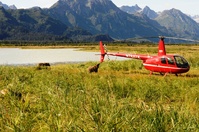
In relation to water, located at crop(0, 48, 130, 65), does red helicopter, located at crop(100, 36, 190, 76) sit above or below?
above

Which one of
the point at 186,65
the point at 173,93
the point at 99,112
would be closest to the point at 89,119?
the point at 99,112

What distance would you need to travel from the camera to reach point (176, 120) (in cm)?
661

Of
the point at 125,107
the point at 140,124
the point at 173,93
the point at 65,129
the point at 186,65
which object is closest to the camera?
the point at 65,129

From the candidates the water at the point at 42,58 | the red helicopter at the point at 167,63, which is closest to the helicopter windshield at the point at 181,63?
the red helicopter at the point at 167,63

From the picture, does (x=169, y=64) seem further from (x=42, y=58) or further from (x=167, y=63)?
(x=42, y=58)

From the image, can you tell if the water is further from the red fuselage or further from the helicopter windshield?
the helicopter windshield

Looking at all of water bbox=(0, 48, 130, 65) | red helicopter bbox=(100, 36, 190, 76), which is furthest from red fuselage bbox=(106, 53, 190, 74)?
water bbox=(0, 48, 130, 65)

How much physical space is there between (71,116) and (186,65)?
17972 millimetres

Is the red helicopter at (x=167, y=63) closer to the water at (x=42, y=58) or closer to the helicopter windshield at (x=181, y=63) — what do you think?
the helicopter windshield at (x=181, y=63)

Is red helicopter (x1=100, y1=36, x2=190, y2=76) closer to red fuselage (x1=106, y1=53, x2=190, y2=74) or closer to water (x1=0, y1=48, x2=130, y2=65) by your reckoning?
red fuselage (x1=106, y1=53, x2=190, y2=74)

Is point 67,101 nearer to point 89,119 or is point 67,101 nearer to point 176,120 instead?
point 89,119

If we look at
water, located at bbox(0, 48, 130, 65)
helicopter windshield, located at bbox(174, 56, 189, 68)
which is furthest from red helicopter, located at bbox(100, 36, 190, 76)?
water, located at bbox(0, 48, 130, 65)

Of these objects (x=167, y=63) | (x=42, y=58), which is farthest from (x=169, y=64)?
(x=42, y=58)

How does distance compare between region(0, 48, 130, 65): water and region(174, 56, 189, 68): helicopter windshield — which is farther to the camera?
region(0, 48, 130, 65): water
